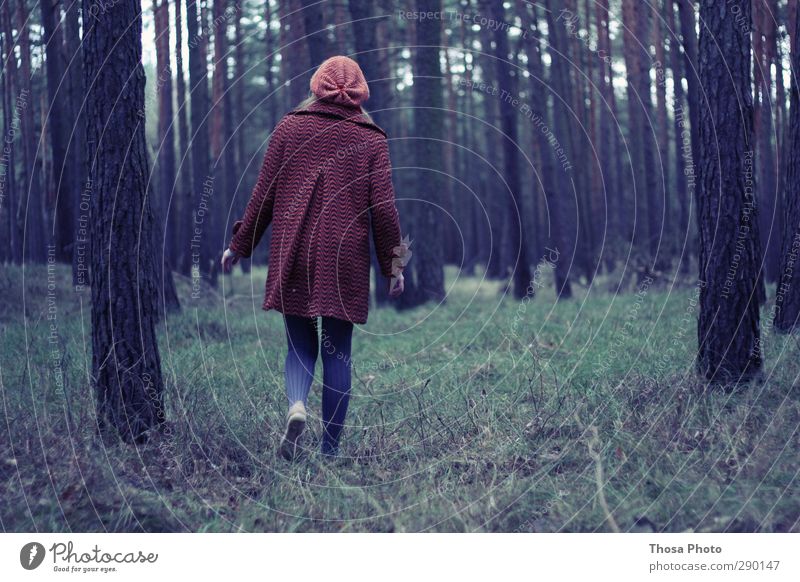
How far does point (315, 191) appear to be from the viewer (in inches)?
174

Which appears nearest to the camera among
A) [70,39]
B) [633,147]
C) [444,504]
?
[444,504]

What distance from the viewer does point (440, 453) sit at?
4605 millimetres

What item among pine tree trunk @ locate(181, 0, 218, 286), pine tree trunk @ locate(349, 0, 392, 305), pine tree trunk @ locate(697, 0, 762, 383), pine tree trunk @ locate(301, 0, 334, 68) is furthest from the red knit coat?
pine tree trunk @ locate(181, 0, 218, 286)

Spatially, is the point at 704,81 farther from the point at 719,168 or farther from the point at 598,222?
the point at 598,222

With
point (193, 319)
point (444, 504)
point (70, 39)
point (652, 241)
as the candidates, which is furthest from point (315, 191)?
point (652, 241)

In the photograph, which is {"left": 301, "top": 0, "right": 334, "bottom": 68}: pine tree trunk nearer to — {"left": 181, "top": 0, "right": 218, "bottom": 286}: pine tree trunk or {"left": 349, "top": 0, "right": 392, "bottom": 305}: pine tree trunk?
{"left": 349, "top": 0, "right": 392, "bottom": 305}: pine tree trunk

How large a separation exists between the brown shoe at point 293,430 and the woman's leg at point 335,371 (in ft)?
0.81

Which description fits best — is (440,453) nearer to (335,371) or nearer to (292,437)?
(335,371)

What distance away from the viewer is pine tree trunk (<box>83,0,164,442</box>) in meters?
4.56

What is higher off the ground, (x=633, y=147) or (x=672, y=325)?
(x=633, y=147)

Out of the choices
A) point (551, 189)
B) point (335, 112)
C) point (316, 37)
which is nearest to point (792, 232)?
point (335, 112)

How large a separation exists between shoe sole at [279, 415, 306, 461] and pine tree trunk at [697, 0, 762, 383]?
2.65m

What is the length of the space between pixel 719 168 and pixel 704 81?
0.60 meters

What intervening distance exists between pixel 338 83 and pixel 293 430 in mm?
1855
